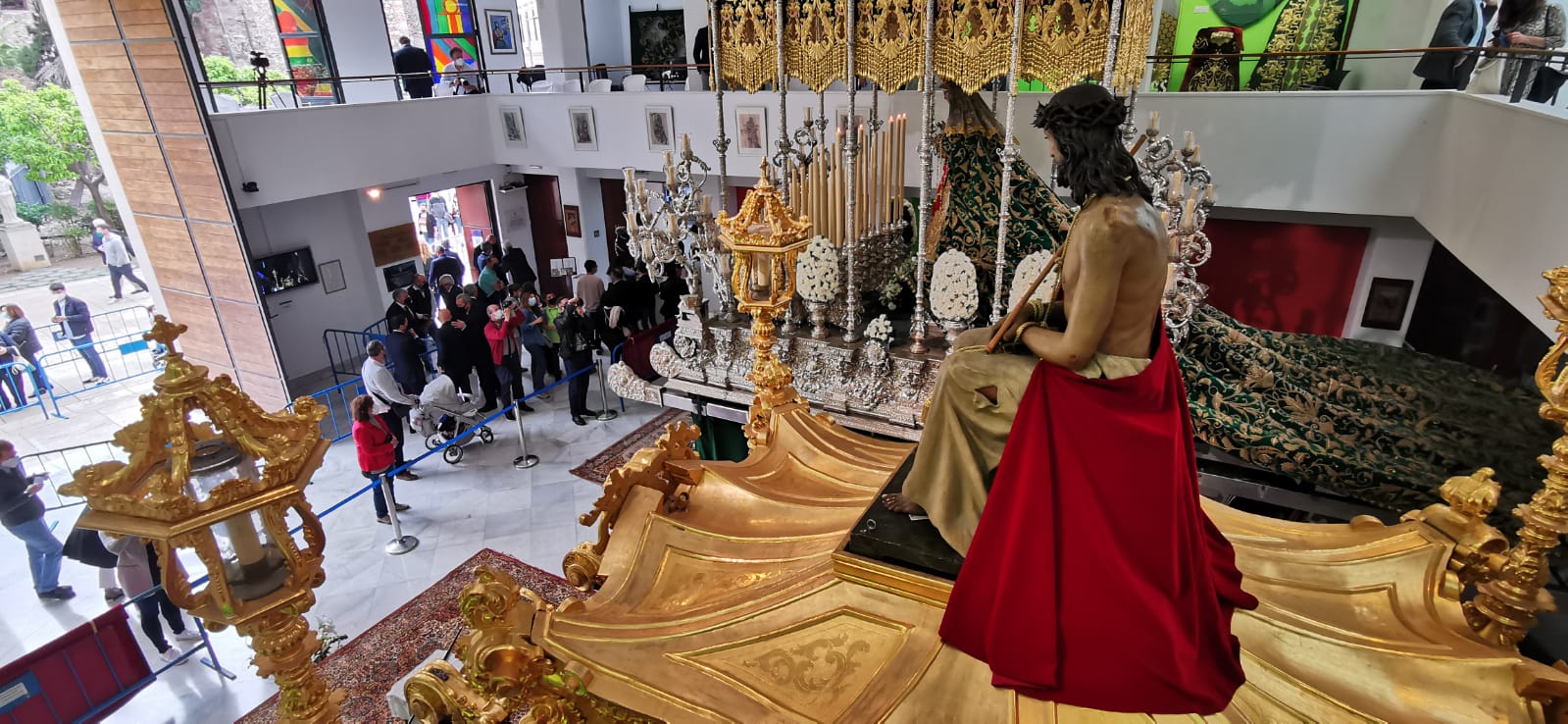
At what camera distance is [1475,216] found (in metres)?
5.05

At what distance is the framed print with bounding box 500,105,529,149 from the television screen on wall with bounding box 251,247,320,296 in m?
3.02

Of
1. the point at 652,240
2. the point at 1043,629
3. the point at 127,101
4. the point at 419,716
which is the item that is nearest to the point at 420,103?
the point at 127,101

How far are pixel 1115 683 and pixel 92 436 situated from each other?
917 centimetres

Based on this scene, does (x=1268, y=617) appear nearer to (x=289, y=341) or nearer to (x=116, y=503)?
(x=116, y=503)

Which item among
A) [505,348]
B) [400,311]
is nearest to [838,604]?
[505,348]

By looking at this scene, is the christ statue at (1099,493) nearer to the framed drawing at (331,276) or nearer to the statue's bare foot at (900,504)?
the statue's bare foot at (900,504)

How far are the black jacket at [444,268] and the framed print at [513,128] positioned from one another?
1.89 metres

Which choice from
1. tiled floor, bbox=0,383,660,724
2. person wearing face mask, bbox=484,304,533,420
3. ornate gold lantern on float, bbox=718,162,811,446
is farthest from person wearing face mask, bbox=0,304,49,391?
ornate gold lantern on float, bbox=718,162,811,446

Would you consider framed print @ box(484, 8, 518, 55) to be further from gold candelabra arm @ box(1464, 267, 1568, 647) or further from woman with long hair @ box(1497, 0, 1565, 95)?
gold candelabra arm @ box(1464, 267, 1568, 647)

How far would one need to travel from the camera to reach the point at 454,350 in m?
7.25

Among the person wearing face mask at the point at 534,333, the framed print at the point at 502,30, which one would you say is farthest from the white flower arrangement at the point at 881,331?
the framed print at the point at 502,30

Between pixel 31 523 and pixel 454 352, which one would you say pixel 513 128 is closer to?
Answer: pixel 454 352

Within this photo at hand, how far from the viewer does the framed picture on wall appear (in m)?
6.95

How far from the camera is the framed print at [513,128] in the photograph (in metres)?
10.8
